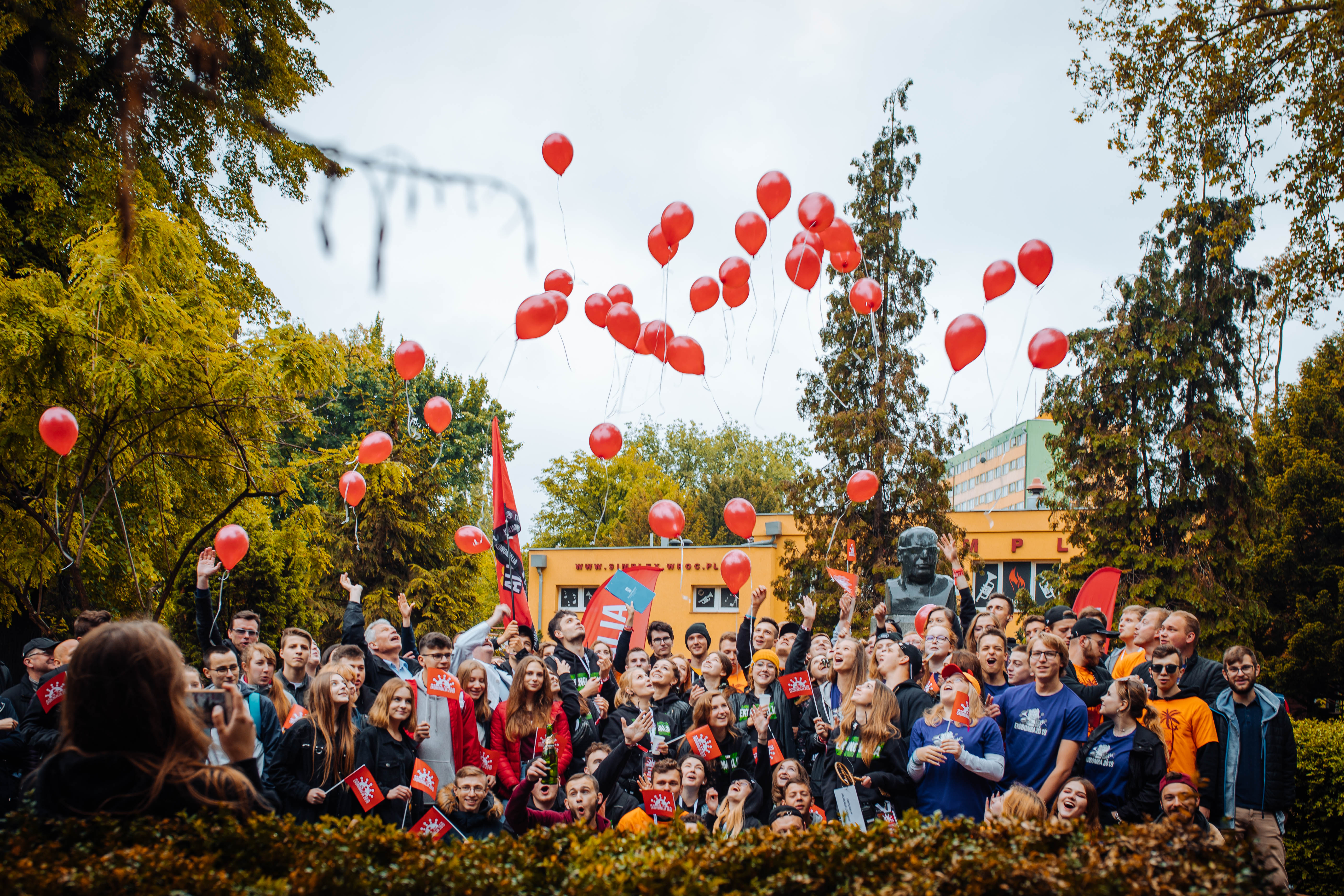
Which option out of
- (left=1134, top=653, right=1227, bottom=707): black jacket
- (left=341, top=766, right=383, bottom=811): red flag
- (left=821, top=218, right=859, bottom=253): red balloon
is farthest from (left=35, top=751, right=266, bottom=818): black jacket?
(left=821, top=218, right=859, bottom=253): red balloon

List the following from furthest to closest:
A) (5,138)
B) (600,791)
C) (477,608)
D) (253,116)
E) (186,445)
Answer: (477,608), (5,138), (186,445), (600,791), (253,116)

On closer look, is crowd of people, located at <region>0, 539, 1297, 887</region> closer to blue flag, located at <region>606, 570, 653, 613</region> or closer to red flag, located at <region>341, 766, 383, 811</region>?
red flag, located at <region>341, 766, 383, 811</region>

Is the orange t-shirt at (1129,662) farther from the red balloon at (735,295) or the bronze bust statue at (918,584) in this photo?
the red balloon at (735,295)

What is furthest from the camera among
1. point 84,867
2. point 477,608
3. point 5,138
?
point 477,608

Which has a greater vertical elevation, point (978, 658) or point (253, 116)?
point (253, 116)

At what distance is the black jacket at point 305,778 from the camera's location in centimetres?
495

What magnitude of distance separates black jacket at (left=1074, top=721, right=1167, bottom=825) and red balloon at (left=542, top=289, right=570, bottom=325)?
6398 mm

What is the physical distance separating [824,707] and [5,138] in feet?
40.7

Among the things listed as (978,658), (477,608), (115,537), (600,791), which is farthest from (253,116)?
(477,608)

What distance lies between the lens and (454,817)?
17.3ft

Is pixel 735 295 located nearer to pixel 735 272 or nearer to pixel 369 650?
pixel 735 272

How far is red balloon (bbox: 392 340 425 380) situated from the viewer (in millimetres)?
10852

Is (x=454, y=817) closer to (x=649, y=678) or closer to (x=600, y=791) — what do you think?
(x=600, y=791)

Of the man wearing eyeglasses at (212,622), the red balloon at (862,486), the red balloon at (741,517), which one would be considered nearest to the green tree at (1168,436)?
the red balloon at (862,486)
